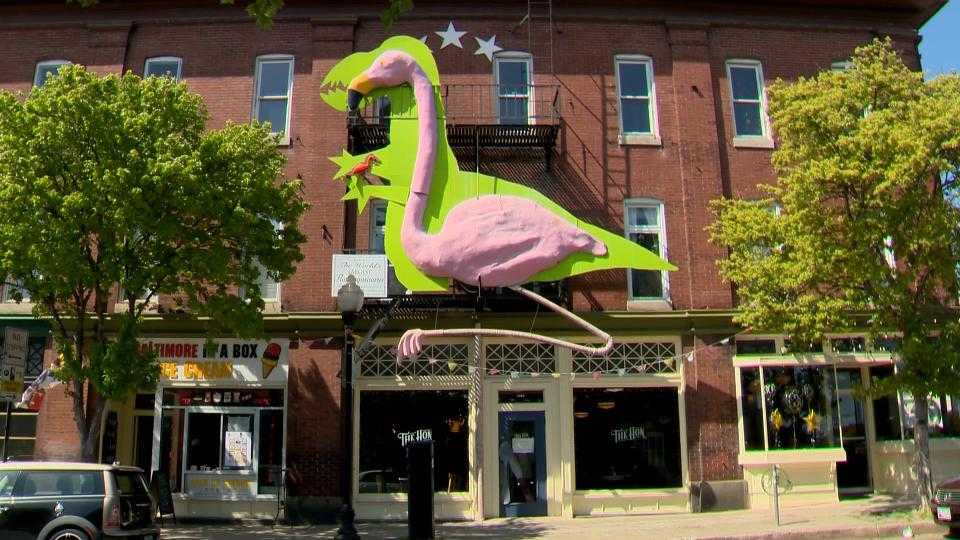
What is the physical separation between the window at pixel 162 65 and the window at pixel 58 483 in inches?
413

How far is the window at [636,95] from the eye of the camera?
60.2ft

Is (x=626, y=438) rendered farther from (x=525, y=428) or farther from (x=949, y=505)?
(x=949, y=505)

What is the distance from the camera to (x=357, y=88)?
17062 mm

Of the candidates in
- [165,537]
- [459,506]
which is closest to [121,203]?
[165,537]

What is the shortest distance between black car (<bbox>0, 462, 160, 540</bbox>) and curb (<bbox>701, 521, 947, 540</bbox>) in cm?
876

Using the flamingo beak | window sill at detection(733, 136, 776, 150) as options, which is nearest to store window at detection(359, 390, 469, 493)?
the flamingo beak

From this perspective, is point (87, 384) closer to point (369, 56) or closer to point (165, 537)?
point (165, 537)

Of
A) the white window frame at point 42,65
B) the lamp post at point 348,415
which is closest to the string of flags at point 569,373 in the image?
the lamp post at point 348,415

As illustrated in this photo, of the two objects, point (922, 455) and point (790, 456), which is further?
point (790, 456)

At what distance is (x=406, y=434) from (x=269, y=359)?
130 inches

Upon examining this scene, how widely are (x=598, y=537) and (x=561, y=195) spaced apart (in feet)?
24.7

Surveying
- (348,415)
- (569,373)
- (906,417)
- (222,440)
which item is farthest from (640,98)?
(222,440)

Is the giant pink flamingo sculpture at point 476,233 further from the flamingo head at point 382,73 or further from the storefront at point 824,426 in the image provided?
the storefront at point 824,426

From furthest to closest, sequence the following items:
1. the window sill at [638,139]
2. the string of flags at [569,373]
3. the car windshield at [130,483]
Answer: the window sill at [638,139]
the string of flags at [569,373]
the car windshield at [130,483]
